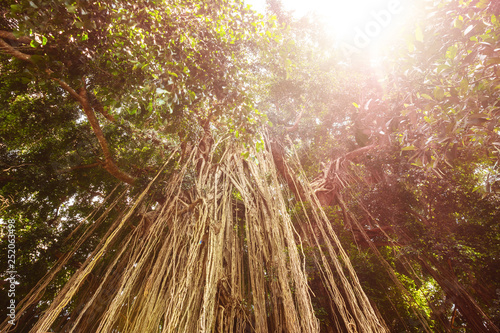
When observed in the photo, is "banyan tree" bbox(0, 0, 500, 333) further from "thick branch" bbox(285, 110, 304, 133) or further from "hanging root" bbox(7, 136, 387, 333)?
"thick branch" bbox(285, 110, 304, 133)

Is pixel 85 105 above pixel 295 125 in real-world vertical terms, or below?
below

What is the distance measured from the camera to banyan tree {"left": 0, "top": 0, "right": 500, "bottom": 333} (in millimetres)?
1409

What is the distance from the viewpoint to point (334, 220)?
295 cm

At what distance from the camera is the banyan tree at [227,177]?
1.41 meters

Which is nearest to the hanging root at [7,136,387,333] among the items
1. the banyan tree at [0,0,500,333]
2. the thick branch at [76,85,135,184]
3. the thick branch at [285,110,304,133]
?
the banyan tree at [0,0,500,333]

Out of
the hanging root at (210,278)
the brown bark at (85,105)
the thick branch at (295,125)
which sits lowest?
the hanging root at (210,278)

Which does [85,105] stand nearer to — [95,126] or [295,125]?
[95,126]

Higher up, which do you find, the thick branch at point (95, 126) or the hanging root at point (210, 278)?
the thick branch at point (95, 126)

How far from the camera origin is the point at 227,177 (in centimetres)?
246

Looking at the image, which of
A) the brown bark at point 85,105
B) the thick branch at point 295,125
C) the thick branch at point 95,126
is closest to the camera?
the brown bark at point 85,105

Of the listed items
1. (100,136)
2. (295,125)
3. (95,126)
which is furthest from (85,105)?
(295,125)

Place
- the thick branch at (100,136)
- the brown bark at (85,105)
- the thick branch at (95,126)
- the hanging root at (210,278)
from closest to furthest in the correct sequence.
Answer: the hanging root at (210,278) < the brown bark at (85,105) < the thick branch at (95,126) < the thick branch at (100,136)

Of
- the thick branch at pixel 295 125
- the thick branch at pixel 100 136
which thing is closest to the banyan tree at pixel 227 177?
the thick branch at pixel 100 136

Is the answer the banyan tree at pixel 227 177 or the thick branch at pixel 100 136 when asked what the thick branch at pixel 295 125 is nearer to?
the banyan tree at pixel 227 177
